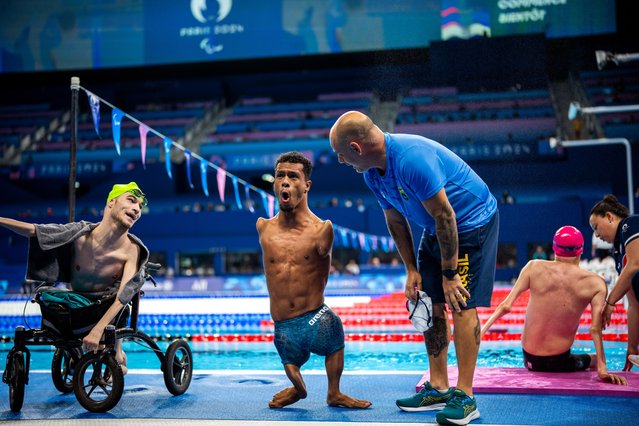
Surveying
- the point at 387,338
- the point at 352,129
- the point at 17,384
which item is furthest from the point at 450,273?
the point at 387,338

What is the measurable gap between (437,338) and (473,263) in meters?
0.48

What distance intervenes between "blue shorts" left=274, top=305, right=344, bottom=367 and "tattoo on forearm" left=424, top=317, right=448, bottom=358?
450 millimetres

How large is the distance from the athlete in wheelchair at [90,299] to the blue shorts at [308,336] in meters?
0.68

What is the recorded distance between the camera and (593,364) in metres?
4.15

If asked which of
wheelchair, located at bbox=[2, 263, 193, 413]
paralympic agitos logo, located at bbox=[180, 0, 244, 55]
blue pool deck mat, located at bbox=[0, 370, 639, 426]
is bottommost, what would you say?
blue pool deck mat, located at bbox=[0, 370, 639, 426]

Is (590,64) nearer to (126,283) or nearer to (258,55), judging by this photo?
(258,55)

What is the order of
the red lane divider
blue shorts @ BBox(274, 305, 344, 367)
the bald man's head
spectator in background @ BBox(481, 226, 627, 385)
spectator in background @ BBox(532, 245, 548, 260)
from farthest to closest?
spectator in background @ BBox(532, 245, 548, 260) < the red lane divider < spectator in background @ BBox(481, 226, 627, 385) < blue shorts @ BBox(274, 305, 344, 367) < the bald man's head

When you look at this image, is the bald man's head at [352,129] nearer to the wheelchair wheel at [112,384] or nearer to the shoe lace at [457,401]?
the shoe lace at [457,401]

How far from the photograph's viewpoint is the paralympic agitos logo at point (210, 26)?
2519cm

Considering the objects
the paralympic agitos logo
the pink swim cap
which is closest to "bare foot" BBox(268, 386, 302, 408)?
the pink swim cap

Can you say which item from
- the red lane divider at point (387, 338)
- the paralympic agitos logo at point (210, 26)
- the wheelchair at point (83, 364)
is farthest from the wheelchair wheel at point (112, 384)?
the paralympic agitos logo at point (210, 26)

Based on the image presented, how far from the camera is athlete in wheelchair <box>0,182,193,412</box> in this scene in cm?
324

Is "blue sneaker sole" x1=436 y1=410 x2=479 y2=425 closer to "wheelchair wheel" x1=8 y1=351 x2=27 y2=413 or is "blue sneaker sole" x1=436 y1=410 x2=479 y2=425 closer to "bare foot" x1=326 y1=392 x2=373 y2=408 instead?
"bare foot" x1=326 y1=392 x2=373 y2=408

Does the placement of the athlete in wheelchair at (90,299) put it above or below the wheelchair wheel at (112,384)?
above
